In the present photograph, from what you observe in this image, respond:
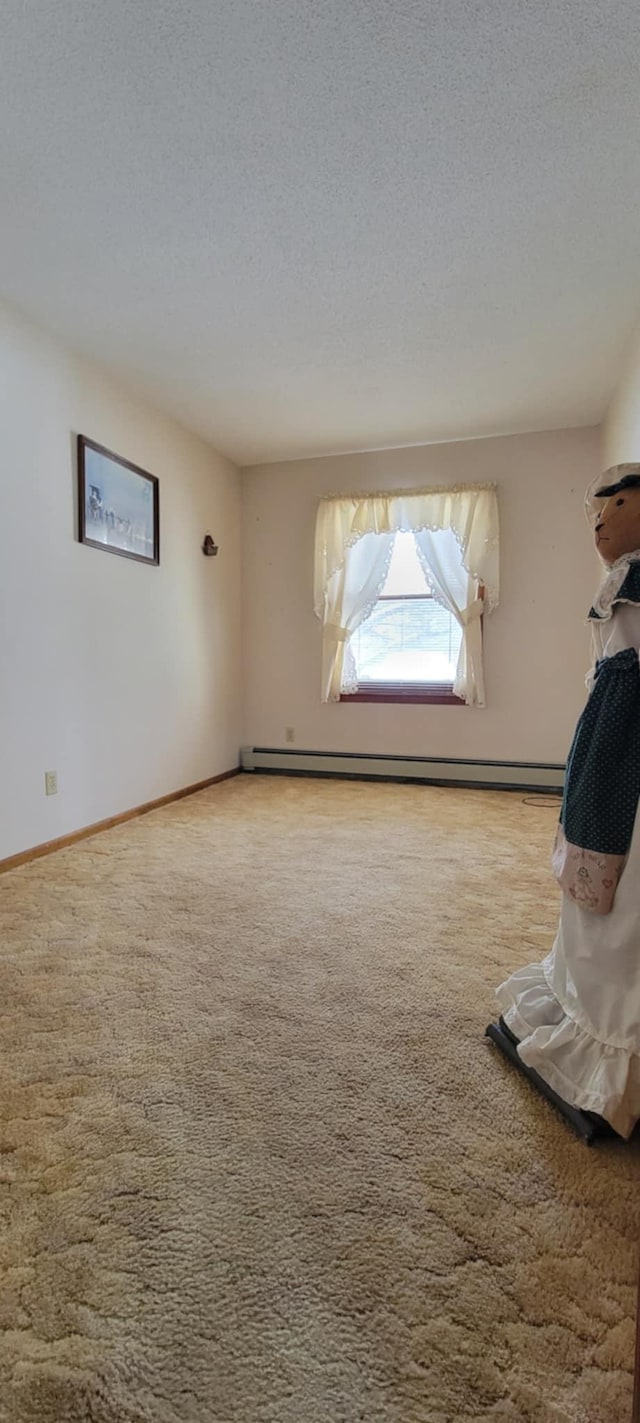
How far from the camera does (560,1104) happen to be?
45.6 inches

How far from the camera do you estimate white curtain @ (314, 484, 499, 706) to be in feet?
13.1

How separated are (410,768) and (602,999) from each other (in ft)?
10.5

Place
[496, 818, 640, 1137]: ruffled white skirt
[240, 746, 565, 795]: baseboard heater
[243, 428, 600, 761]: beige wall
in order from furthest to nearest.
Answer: [240, 746, 565, 795]: baseboard heater, [243, 428, 600, 761]: beige wall, [496, 818, 640, 1137]: ruffled white skirt

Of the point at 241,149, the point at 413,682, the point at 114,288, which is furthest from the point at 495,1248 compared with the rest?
the point at 413,682

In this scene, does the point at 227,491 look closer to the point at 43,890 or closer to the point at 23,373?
the point at 23,373

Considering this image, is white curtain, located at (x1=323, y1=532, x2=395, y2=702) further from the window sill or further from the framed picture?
the framed picture

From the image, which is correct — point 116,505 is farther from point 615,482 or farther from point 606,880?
point 606,880

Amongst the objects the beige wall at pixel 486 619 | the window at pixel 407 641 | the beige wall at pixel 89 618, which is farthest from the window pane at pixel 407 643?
the beige wall at pixel 89 618

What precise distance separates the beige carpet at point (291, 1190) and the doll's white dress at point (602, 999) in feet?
0.29

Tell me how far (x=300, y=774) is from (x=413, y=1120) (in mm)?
3449

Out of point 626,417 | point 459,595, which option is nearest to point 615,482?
point 626,417

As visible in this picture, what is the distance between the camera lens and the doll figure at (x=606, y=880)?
1086mm

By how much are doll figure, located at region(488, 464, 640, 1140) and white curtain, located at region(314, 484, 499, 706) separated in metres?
2.82

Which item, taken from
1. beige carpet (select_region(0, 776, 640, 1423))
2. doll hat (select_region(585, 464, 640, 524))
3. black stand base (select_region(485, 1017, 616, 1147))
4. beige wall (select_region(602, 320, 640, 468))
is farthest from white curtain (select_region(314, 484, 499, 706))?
black stand base (select_region(485, 1017, 616, 1147))
